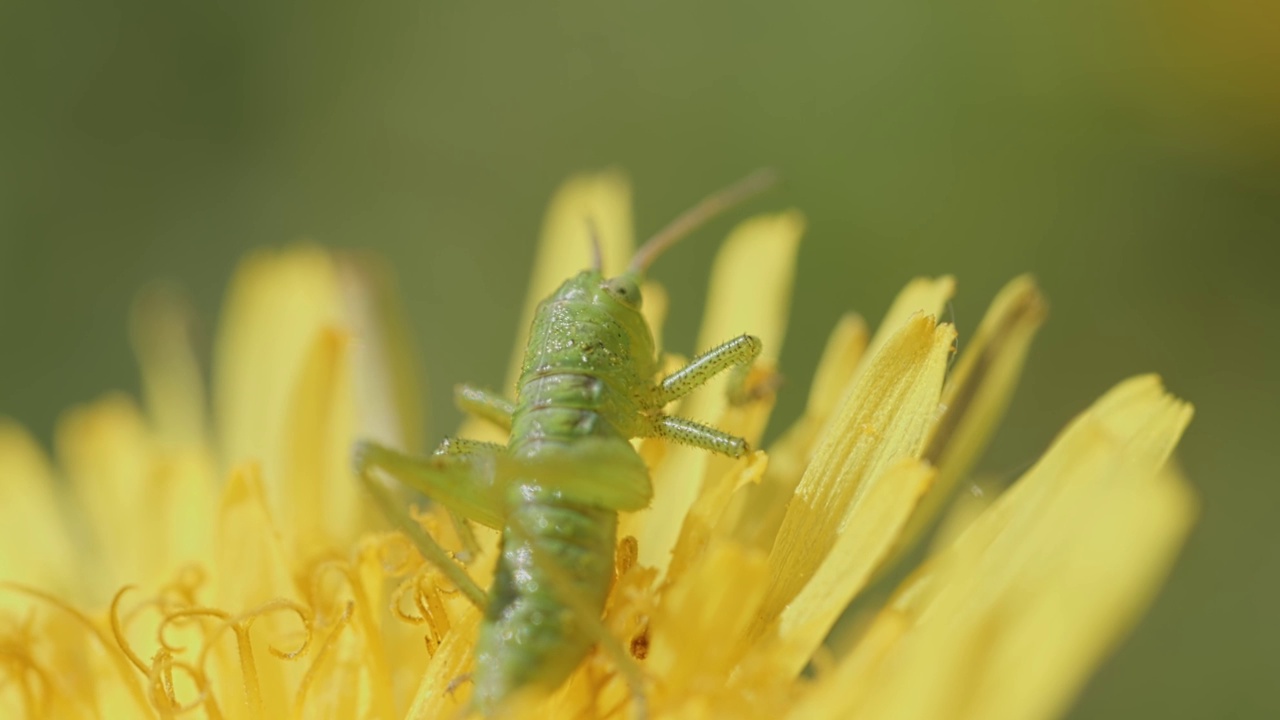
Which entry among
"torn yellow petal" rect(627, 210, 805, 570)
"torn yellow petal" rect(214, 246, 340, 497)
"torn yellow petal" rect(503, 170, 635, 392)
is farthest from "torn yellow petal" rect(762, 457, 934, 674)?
"torn yellow petal" rect(214, 246, 340, 497)

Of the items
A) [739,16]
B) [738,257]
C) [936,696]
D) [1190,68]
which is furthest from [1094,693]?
[739,16]

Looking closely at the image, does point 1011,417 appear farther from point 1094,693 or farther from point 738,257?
point 738,257

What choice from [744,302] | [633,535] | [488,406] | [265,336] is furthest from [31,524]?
[744,302]

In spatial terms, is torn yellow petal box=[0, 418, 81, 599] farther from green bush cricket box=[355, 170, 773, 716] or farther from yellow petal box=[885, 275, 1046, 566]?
yellow petal box=[885, 275, 1046, 566]

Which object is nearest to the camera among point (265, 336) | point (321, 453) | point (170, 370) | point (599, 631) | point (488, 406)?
point (599, 631)

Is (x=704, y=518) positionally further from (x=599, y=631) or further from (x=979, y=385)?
(x=979, y=385)
